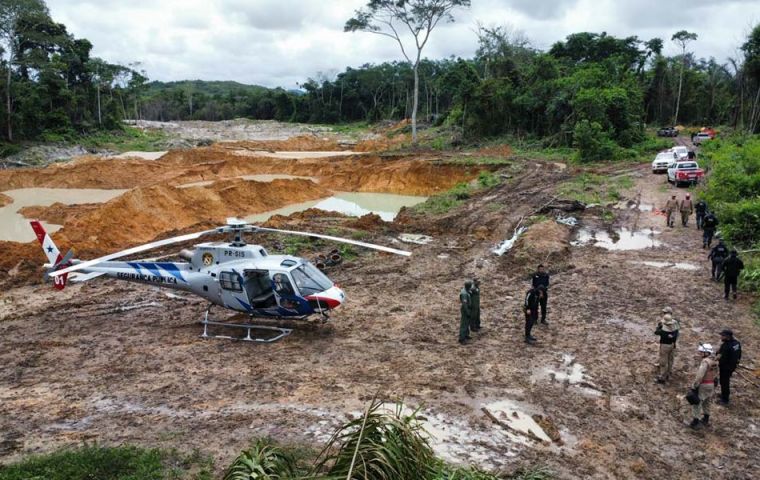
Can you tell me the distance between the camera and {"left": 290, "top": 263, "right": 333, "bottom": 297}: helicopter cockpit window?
35.0 ft

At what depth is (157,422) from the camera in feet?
25.8

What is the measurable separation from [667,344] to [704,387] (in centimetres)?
133

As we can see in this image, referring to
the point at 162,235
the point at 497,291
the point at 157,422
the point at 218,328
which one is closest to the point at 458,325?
the point at 497,291

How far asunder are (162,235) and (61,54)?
4462 centimetres

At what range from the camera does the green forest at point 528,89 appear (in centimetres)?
3953

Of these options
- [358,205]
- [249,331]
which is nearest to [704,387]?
[249,331]

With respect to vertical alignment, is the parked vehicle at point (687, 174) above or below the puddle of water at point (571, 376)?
above

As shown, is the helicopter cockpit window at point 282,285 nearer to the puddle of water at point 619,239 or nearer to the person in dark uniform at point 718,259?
the person in dark uniform at point 718,259

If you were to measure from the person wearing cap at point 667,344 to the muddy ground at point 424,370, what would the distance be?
0.72 ft

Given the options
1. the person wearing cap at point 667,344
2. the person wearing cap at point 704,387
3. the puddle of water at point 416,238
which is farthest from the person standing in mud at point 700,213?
the person wearing cap at point 704,387

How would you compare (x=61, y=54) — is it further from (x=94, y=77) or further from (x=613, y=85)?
(x=613, y=85)

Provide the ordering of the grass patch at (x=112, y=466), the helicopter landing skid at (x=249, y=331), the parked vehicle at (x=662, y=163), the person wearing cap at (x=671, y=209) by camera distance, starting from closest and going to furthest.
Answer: the grass patch at (x=112, y=466) < the helicopter landing skid at (x=249, y=331) < the person wearing cap at (x=671, y=209) < the parked vehicle at (x=662, y=163)

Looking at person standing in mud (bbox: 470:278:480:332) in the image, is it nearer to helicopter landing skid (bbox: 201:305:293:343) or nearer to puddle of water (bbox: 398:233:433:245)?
helicopter landing skid (bbox: 201:305:293:343)

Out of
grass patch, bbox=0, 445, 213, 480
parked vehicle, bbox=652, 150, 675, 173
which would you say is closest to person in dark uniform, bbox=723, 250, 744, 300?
grass patch, bbox=0, 445, 213, 480
